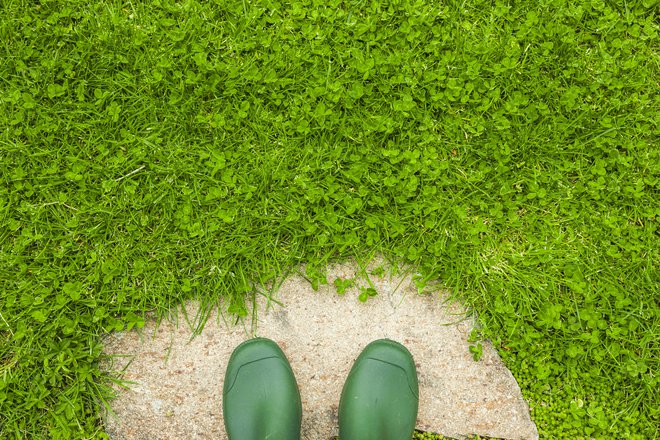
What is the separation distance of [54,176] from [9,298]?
697 millimetres

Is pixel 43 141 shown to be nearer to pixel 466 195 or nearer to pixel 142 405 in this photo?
pixel 142 405

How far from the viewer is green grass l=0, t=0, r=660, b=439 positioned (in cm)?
288

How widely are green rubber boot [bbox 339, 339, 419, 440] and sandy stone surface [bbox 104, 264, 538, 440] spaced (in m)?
0.11

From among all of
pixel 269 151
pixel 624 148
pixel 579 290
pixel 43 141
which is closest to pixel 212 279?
pixel 269 151

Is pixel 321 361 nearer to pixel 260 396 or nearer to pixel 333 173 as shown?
pixel 260 396

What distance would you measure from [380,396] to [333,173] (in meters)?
1.24

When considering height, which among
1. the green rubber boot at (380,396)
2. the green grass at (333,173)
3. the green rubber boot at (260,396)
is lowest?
the green rubber boot at (260,396)

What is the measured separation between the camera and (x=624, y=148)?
3092 millimetres

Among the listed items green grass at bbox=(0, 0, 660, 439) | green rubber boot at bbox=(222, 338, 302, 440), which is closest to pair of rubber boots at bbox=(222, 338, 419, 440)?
green rubber boot at bbox=(222, 338, 302, 440)

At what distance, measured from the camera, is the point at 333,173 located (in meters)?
2.98

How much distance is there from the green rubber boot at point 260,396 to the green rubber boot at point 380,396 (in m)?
0.28

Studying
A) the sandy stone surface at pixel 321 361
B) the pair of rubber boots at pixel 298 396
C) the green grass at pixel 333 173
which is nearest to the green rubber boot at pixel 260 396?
the pair of rubber boots at pixel 298 396

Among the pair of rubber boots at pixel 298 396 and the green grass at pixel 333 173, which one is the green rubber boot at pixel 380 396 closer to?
the pair of rubber boots at pixel 298 396

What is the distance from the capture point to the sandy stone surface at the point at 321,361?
9.52 ft
